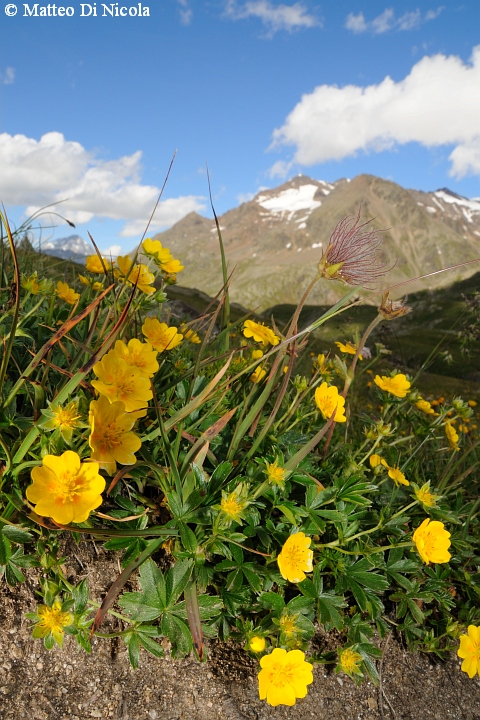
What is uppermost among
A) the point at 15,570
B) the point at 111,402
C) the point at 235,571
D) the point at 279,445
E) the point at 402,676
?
the point at 111,402

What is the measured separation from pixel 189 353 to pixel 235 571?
1.08m

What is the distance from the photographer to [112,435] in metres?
1.29

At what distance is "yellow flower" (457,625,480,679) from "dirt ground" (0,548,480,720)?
0.30m

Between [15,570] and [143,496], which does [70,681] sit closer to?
[15,570]

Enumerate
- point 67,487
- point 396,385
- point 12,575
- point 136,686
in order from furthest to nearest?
1. point 396,385
2. point 136,686
3. point 12,575
4. point 67,487

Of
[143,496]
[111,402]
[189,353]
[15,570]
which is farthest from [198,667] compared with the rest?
[189,353]

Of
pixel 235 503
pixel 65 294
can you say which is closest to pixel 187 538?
pixel 235 503

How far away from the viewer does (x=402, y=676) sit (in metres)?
1.91

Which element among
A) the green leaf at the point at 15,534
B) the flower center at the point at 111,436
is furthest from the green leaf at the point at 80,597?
the flower center at the point at 111,436

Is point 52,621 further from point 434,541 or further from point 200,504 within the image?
point 434,541

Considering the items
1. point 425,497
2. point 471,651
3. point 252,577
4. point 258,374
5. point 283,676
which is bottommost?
point 471,651

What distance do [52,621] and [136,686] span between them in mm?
441

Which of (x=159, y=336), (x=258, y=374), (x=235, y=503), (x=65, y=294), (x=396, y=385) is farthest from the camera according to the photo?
(x=65, y=294)

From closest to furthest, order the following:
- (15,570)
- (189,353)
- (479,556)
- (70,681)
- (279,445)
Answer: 1. (15,570)
2. (70,681)
3. (279,445)
4. (479,556)
5. (189,353)
